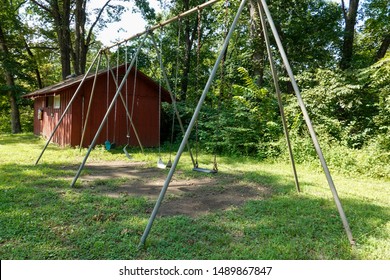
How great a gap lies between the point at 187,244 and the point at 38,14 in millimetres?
21119

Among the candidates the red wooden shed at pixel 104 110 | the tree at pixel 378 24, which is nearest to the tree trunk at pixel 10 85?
the red wooden shed at pixel 104 110

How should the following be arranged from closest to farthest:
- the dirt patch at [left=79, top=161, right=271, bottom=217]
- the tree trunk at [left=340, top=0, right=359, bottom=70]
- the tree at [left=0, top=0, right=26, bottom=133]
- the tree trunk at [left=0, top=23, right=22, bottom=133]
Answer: the dirt patch at [left=79, top=161, right=271, bottom=217] → the tree trunk at [left=340, top=0, right=359, bottom=70] → the tree at [left=0, top=0, right=26, bottom=133] → the tree trunk at [left=0, top=23, right=22, bottom=133]

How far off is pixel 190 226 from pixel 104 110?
9.12 meters

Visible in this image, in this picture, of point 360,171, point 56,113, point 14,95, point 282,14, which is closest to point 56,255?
point 360,171

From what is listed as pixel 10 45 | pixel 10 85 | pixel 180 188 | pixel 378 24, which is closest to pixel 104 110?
pixel 180 188

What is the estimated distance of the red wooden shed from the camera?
1109cm

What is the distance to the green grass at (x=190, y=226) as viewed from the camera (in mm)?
3014

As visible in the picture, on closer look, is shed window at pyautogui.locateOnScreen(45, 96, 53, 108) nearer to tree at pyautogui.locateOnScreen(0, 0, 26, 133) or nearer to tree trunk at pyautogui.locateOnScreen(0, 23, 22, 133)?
tree at pyautogui.locateOnScreen(0, 0, 26, 133)

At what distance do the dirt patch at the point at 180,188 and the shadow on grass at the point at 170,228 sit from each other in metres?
0.31

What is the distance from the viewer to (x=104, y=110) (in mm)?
11695

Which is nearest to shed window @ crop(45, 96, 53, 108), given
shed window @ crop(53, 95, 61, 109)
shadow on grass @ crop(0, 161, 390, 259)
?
shed window @ crop(53, 95, 61, 109)

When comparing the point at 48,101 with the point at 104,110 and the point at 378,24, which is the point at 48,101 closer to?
the point at 104,110

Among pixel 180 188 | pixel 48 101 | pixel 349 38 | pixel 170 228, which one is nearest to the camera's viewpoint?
pixel 170 228

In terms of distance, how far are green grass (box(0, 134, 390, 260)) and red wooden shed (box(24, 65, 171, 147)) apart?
5387mm
